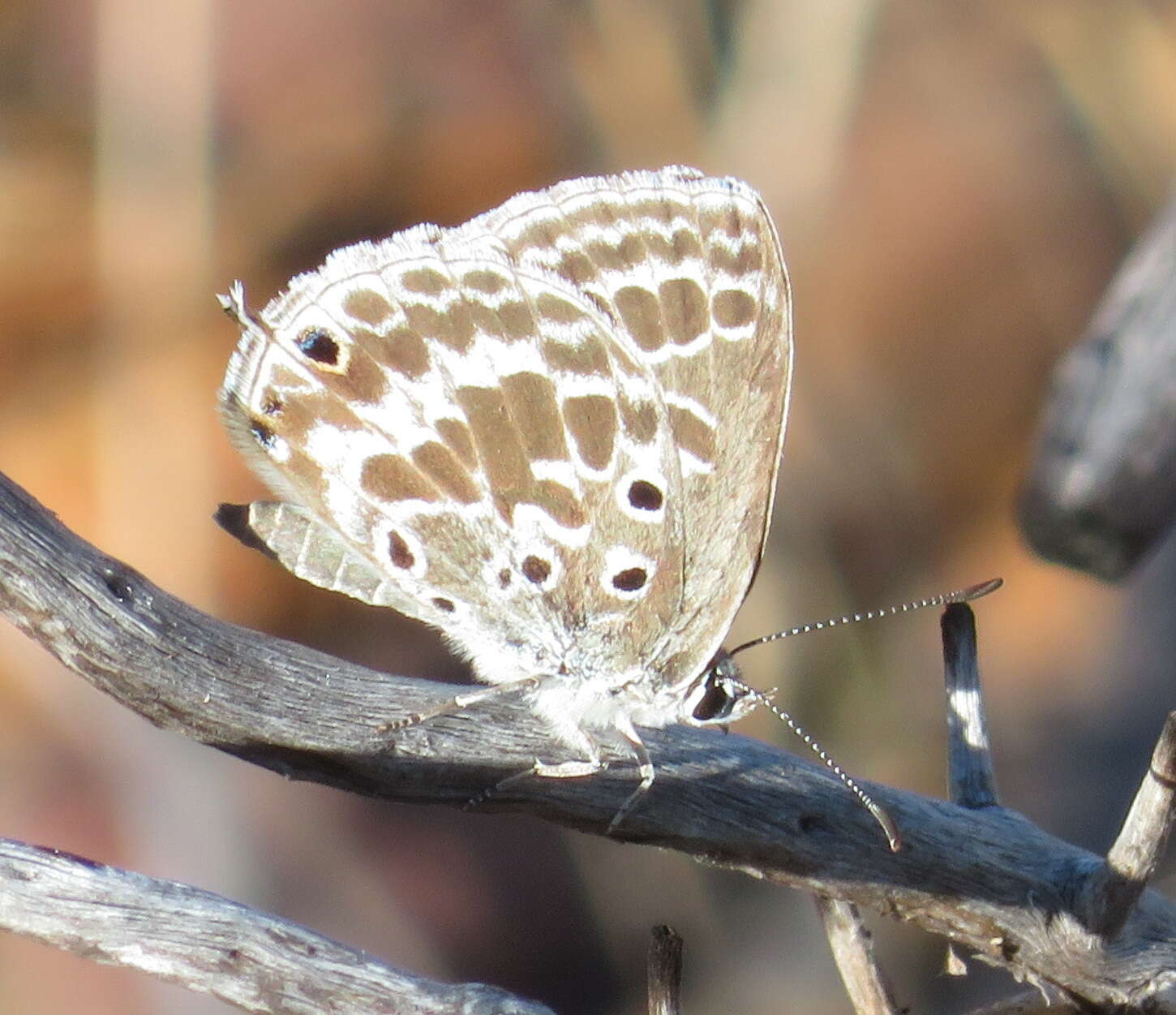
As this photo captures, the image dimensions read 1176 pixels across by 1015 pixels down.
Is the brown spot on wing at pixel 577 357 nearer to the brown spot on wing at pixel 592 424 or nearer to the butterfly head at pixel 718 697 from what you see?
the brown spot on wing at pixel 592 424

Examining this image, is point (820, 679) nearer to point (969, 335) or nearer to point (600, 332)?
point (969, 335)

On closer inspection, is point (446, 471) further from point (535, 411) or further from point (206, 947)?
point (206, 947)

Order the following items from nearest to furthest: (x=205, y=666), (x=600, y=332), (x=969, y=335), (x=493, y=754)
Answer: (x=205, y=666)
(x=493, y=754)
(x=600, y=332)
(x=969, y=335)

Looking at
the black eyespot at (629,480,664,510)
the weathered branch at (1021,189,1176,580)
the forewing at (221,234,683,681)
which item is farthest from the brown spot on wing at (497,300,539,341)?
the weathered branch at (1021,189,1176,580)

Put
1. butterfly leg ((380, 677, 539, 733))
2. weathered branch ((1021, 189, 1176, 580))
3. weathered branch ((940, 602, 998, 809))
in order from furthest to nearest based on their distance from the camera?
weathered branch ((1021, 189, 1176, 580)) → weathered branch ((940, 602, 998, 809)) → butterfly leg ((380, 677, 539, 733))

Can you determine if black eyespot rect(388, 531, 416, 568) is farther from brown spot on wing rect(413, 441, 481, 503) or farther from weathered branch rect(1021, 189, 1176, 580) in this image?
weathered branch rect(1021, 189, 1176, 580)

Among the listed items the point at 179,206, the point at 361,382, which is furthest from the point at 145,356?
the point at 361,382
